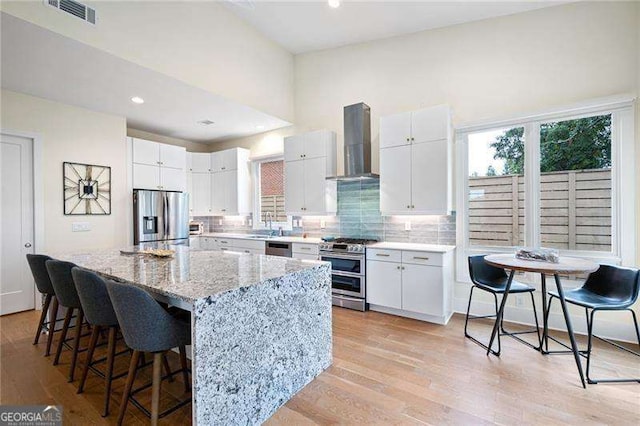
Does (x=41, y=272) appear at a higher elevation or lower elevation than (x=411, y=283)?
higher

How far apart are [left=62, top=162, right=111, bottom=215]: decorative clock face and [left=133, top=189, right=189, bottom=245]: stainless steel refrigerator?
395 mm

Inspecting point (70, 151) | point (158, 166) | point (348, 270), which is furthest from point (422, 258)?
point (70, 151)

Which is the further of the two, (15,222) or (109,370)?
(15,222)

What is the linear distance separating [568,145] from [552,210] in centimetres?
72

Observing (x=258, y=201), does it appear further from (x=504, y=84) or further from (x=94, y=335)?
(x=504, y=84)

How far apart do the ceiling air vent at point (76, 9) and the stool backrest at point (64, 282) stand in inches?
83.3

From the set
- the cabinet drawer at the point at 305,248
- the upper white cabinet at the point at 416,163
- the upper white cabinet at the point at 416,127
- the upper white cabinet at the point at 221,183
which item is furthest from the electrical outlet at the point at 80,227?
the upper white cabinet at the point at 416,127

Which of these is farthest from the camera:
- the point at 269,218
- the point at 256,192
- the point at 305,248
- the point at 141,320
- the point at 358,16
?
the point at 256,192

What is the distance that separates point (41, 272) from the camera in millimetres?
2621

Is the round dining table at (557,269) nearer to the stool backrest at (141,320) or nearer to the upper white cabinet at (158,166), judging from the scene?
the stool backrest at (141,320)

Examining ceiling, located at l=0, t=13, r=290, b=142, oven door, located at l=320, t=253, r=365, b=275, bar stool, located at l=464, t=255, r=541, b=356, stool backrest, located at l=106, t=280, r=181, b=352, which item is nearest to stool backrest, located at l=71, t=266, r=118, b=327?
stool backrest, located at l=106, t=280, r=181, b=352

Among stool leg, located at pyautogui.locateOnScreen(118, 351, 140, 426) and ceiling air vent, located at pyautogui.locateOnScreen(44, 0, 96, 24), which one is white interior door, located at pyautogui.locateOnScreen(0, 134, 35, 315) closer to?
ceiling air vent, located at pyautogui.locateOnScreen(44, 0, 96, 24)

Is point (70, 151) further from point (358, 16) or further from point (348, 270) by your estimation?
point (358, 16)

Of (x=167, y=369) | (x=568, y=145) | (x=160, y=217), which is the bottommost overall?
(x=167, y=369)
